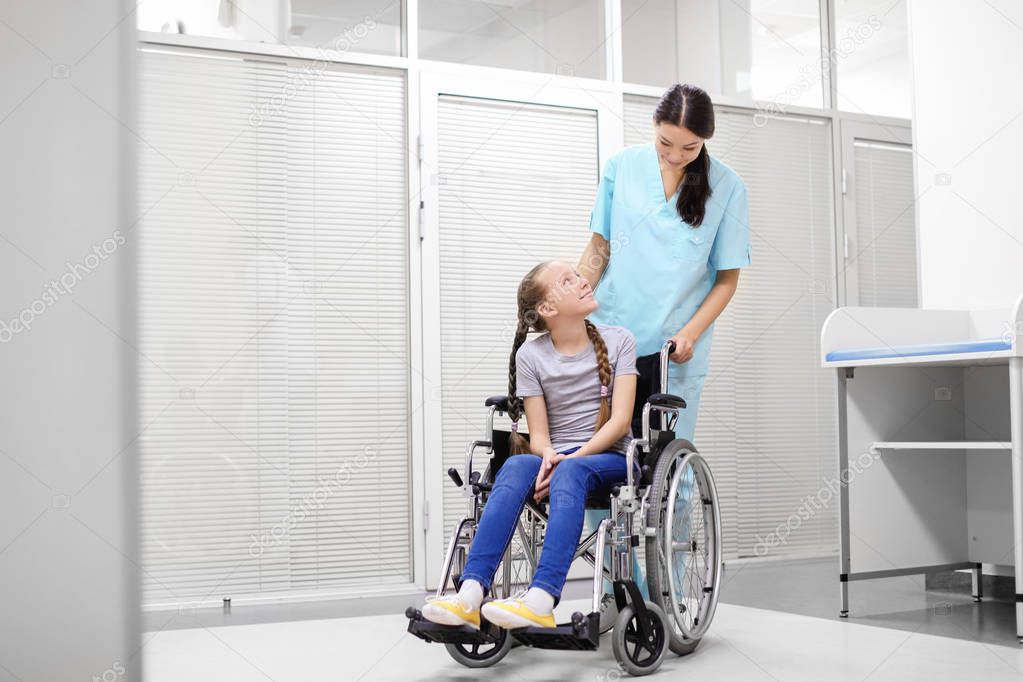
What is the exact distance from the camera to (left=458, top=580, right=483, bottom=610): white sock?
1.85 meters

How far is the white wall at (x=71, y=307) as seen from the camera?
32.8 inches

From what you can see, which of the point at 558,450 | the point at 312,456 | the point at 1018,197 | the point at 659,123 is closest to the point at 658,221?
the point at 659,123

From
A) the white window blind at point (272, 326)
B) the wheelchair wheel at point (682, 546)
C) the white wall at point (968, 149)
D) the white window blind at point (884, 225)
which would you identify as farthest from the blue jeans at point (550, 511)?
the white window blind at point (884, 225)

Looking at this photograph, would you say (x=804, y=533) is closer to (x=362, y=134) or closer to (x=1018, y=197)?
(x=1018, y=197)

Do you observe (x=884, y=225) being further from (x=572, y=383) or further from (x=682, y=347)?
(x=572, y=383)

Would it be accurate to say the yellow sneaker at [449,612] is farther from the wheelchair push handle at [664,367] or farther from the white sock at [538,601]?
the wheelchair push handle at [664,367]

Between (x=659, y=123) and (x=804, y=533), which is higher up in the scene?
(x=659, y=123)

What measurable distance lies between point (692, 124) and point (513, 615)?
1.20 m

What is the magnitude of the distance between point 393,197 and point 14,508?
2.84 meters

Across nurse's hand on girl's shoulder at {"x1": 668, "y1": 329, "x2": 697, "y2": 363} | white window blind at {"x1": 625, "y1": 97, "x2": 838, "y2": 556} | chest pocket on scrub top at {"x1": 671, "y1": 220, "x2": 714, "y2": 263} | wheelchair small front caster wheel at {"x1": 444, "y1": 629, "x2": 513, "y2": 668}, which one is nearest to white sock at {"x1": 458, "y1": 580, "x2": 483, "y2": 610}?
wheelchair small front caster wheel at {"x1": 444, "y1": 629, "x2": 513, "y2": 668}

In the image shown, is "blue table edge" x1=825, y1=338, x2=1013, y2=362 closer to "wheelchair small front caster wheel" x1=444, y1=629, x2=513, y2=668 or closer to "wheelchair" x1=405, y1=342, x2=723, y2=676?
"wheelchair" x1=405, y1=342, x2=723, y2=676

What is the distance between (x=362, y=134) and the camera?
3584 millimetres

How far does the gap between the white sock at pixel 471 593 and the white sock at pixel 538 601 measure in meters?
0.09

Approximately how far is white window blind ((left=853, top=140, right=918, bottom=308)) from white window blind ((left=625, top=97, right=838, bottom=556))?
15 cm
